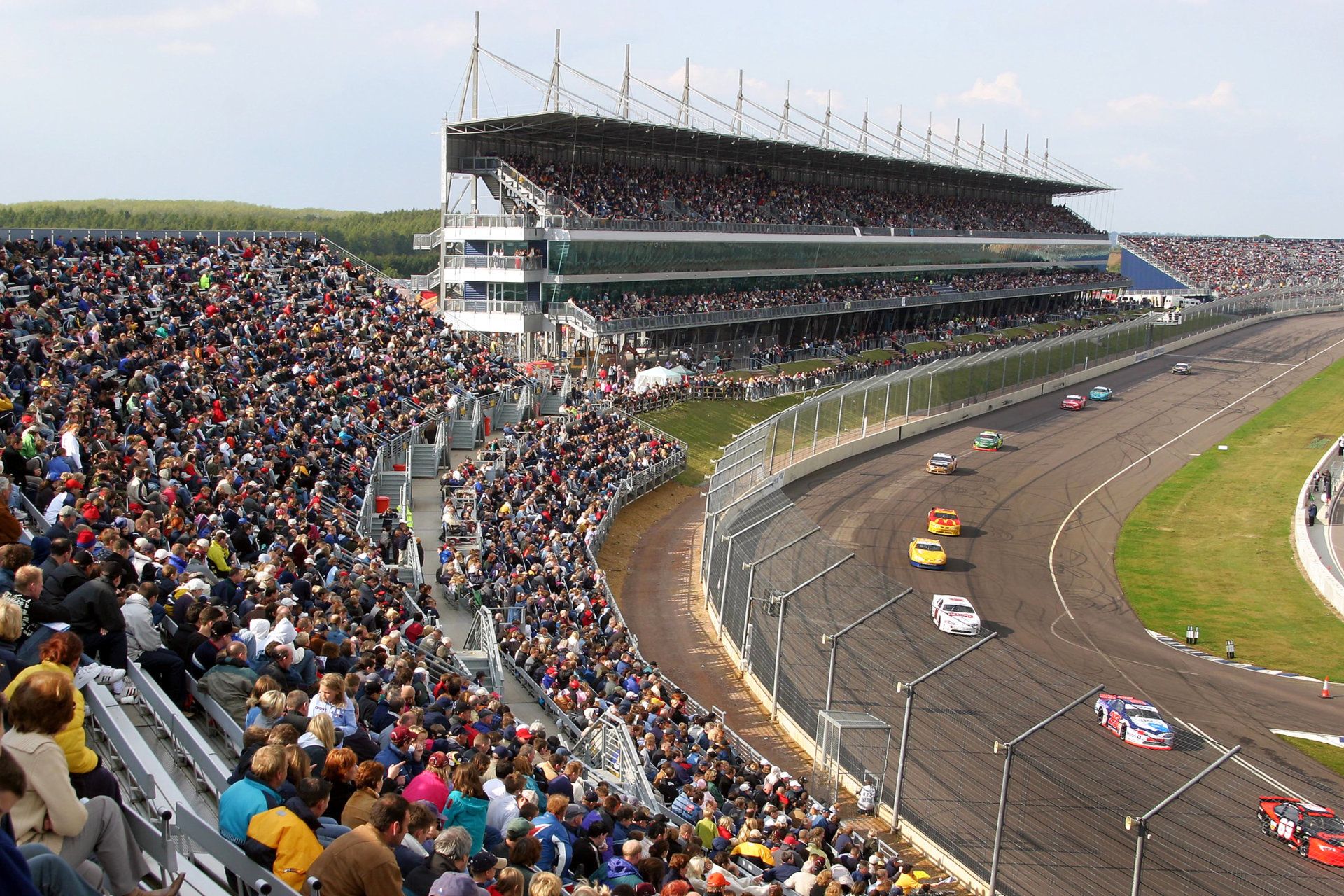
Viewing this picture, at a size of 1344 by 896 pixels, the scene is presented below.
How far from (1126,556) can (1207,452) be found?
19799 millimetres

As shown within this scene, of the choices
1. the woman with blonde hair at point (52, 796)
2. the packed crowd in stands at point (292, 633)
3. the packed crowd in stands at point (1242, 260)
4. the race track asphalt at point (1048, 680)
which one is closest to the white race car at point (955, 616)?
the race track asphalt at point (1048, 680)

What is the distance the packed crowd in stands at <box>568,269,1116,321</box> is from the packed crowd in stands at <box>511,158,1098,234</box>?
167 inches

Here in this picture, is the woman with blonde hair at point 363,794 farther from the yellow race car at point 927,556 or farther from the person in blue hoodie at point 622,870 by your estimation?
the yellow race car at point 927,556

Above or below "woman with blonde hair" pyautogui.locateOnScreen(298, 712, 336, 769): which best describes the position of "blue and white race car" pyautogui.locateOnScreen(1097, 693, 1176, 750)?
below

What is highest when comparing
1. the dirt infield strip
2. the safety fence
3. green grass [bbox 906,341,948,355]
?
green grass [bbox 906,341,948,355]

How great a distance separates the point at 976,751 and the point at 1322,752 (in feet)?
34.6

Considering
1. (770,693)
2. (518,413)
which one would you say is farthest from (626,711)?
(518,413)

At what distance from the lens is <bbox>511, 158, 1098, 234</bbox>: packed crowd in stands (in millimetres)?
63031

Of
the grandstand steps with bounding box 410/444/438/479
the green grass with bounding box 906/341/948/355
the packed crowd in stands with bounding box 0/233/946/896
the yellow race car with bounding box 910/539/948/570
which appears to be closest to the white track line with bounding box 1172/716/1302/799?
the packed crowd in stands with bounding box 0/233/946/896

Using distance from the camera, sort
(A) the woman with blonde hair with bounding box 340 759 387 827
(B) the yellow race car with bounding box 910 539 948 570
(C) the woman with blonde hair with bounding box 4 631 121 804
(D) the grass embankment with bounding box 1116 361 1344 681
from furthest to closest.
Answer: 1. (B) the yellow race car with bounding box 910 539 948 570
2. (D) the grass embankment with bounding box 1116 361 1344 681
3. (A) the woman with blonde hair with bounding box 340 759 387 827
4. (C) the woman with blonde hair with bounding box 4 631 121 804

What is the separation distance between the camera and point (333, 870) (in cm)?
587

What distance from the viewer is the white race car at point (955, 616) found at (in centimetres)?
Result: 2662

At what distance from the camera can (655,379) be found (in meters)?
51.3

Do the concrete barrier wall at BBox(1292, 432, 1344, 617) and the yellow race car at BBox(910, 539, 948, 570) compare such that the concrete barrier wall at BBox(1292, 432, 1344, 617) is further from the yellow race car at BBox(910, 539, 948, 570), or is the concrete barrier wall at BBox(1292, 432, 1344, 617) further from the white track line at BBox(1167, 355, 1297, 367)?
the white track line at BBox(1167, 355, 1297, 367)
